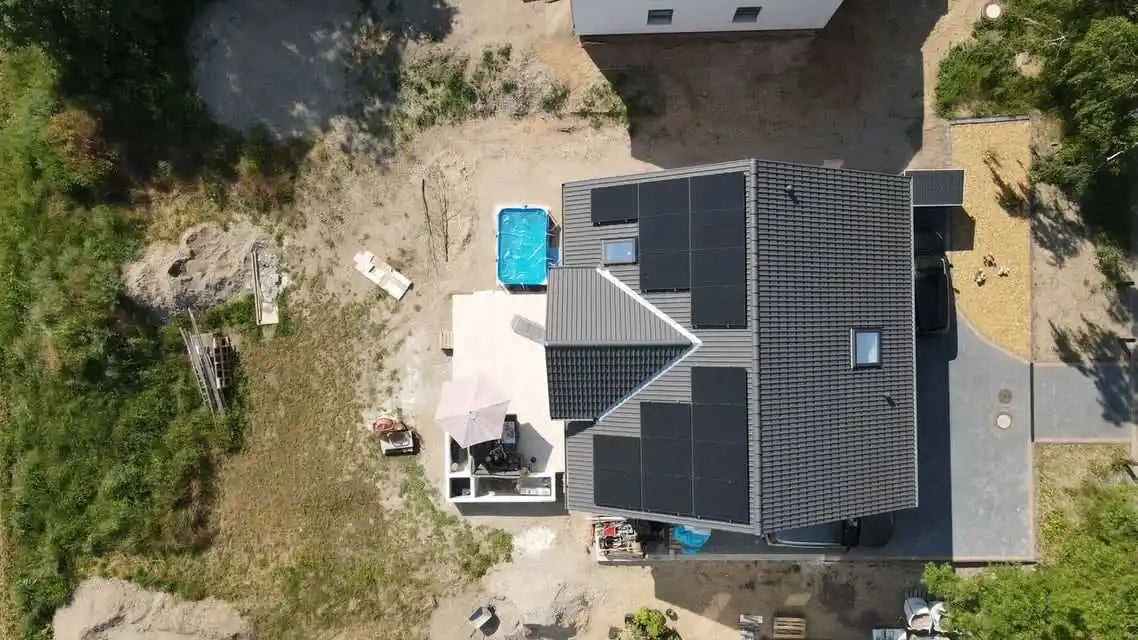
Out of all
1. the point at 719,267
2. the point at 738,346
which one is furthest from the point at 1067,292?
the point at 719,267

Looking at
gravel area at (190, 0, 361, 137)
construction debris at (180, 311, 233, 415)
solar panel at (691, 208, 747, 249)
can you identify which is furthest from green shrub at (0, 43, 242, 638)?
solar panel at (691, 208, 747, 249)

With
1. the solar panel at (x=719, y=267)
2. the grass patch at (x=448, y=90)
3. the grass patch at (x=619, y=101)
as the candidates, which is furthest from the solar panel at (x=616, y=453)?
the grass patch at (x=448, y=90)

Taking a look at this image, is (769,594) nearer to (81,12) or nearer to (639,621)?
(639,621)

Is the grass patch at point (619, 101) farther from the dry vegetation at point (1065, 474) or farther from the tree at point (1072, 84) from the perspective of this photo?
the dry vegetation at point (1065, 474)

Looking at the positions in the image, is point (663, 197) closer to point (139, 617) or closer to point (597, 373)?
point (597, 373)

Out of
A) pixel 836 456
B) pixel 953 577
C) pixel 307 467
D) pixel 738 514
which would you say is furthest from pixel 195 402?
pixel 953 577

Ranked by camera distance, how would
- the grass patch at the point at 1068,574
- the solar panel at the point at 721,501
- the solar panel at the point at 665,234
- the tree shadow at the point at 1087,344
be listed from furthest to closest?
1. the tree shadow at the point at 1087,344
2. the grass patch at the point at 1068,574
3. the solar panel at the point at 665,234
4. the solar panel at the point at 721,501
